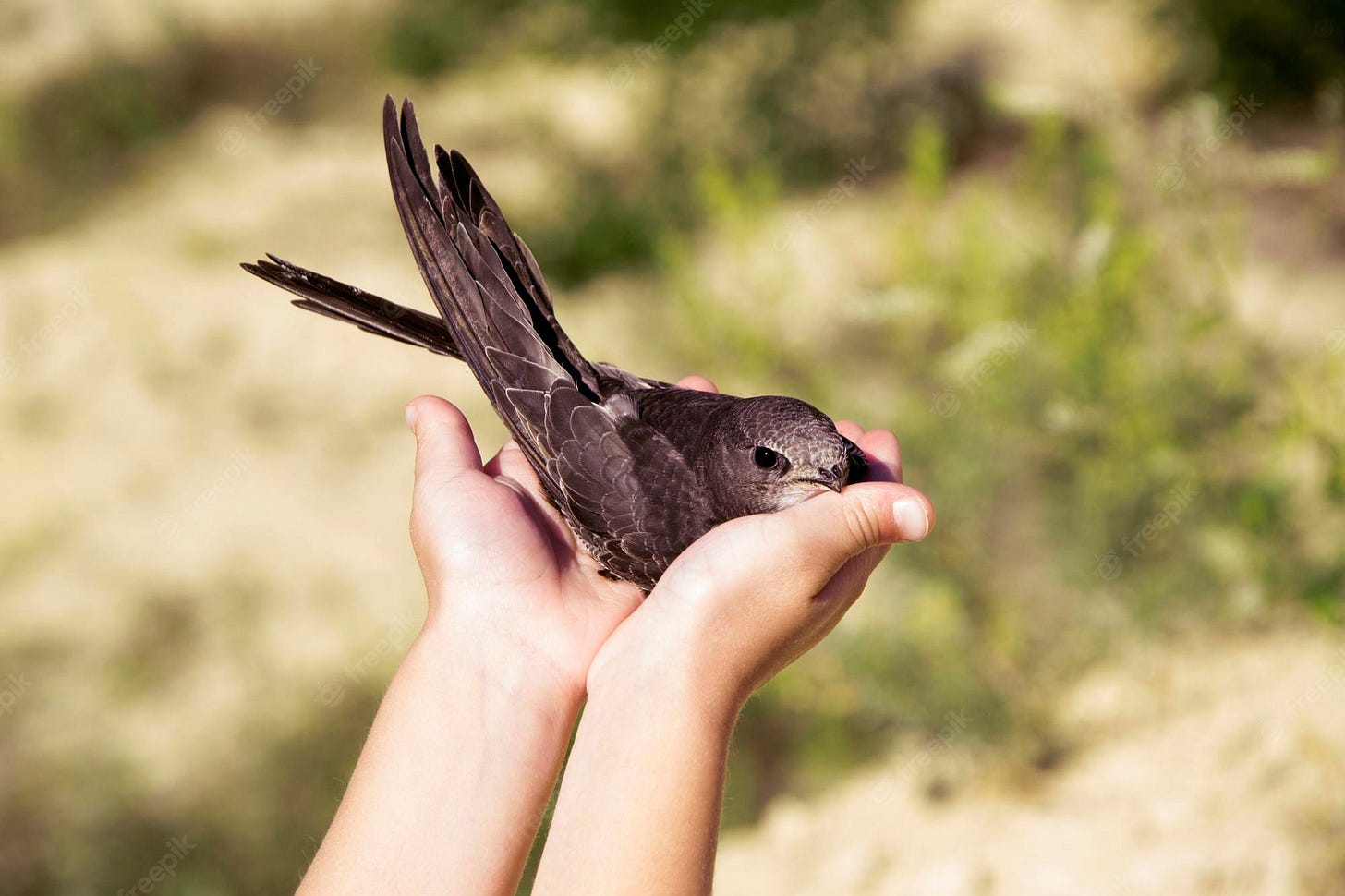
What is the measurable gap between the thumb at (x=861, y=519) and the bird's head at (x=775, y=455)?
4.1 inches

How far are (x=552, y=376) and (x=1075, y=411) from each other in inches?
65.9

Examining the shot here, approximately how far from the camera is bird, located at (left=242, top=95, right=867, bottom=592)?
250 cm

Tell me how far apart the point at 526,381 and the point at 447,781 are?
102cm

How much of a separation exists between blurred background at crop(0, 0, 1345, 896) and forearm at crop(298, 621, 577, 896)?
1.64m

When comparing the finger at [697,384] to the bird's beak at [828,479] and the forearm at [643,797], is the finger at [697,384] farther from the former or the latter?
the forearm at [643,797]

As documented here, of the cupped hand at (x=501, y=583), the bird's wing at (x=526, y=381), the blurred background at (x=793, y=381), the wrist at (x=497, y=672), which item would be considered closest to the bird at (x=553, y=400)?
the bird's wing at (x=526, y=381)

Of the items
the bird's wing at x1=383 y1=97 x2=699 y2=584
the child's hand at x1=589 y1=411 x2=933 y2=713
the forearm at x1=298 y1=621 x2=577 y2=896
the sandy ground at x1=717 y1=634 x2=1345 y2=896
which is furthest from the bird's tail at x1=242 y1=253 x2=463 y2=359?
the sandy ground at x1=717 y1=634 x2=1345 y2=896

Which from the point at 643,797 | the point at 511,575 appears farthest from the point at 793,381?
the point at 643,797

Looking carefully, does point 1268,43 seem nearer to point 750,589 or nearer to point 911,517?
point 911,517

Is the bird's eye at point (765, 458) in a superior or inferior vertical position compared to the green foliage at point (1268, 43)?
inferior

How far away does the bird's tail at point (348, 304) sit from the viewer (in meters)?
2.66

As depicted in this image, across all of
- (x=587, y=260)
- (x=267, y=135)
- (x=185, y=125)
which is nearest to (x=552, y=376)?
(x=587, y=260)

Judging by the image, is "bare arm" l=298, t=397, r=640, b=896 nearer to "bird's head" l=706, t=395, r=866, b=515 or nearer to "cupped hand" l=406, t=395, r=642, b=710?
"cupped hand" l=406, t=395, r=642, b=710

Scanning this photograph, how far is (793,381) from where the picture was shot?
452cm
